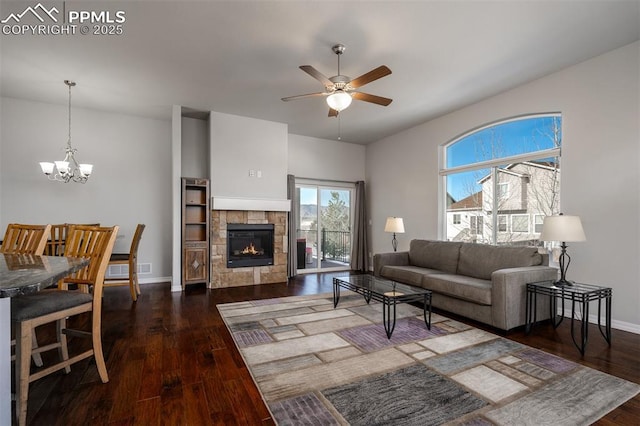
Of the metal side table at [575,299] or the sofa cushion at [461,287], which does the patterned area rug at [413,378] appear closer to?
the sofa cushion at [461,287]

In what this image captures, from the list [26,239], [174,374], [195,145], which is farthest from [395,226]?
[26,239]

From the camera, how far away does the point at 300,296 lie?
4.67 metres

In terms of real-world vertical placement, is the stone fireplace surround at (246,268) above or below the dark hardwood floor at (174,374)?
above

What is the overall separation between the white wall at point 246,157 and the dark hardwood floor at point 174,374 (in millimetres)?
2392

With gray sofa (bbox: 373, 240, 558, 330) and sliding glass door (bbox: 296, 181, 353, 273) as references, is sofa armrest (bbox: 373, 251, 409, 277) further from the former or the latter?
sliding glass door (bbox: 296, 181, 353, 273)

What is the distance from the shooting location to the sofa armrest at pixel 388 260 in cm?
499

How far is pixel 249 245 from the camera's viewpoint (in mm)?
5762

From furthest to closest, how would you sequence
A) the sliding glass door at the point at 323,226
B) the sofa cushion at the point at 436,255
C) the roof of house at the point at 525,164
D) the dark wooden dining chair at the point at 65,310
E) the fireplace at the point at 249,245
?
the sliding glass door at the point at 323,226, the fireplace at the point at 249,245, the sofa cushion at the point at 436,255, the roof of house at the point at 525,164, the dark wooden dining chair at the point at 65,310

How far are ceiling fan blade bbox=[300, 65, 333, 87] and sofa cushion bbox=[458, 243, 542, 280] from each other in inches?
116

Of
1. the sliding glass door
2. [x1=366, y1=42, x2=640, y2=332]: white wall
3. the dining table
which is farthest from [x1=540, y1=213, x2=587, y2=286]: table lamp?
the sliding glass door

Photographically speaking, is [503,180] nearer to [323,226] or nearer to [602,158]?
[602,158]

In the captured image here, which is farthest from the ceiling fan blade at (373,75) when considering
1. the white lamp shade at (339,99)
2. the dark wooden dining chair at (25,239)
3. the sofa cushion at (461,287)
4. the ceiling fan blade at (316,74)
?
the dark wooden dining chair at (25,239)

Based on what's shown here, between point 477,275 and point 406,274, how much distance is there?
3.00 feet

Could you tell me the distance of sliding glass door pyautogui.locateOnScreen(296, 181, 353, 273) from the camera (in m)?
6.86
